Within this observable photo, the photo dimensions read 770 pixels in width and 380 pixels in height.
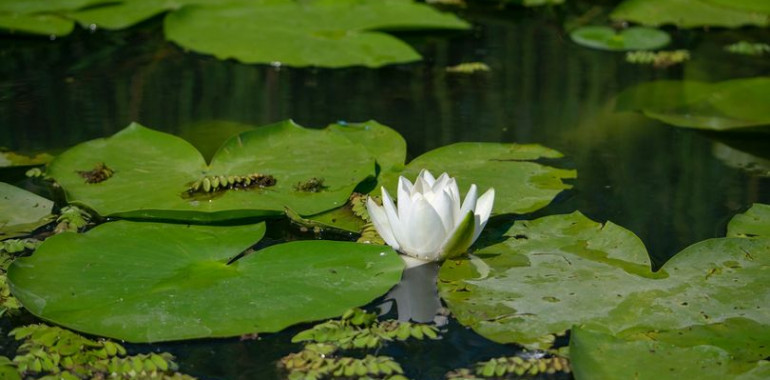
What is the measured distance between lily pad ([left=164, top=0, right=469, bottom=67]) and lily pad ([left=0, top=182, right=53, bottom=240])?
1.30 metres

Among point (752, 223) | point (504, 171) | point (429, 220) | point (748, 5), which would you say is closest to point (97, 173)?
point (429, 220)

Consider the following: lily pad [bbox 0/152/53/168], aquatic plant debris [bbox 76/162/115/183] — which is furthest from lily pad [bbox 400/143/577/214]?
lily pad [bbox 0/152/53/168]

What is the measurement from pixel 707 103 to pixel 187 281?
1.92m

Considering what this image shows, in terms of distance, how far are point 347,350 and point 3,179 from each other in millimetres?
1249

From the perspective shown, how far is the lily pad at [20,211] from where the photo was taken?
86.0 inches

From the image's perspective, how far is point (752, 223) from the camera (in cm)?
220

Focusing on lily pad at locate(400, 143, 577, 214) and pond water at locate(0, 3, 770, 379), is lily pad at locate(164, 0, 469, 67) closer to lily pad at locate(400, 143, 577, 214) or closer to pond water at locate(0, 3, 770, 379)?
pond water at locate(0, 3, 770, 379)

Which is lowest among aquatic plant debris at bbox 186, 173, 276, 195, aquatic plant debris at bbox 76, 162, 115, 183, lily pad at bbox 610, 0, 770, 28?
aquatic plant debris at bbox 76, 162, 115, 183

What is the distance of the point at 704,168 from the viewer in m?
2.68

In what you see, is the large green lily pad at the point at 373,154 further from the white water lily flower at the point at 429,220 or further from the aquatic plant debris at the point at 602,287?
the aquatic plant debris at the point at 602,287

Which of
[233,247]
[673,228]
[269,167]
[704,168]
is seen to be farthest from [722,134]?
[233,247]

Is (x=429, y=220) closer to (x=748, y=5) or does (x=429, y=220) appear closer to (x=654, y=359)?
(x=654, y=359)

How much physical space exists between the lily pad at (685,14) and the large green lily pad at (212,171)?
227 cm

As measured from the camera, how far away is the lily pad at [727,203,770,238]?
217 centimetres
